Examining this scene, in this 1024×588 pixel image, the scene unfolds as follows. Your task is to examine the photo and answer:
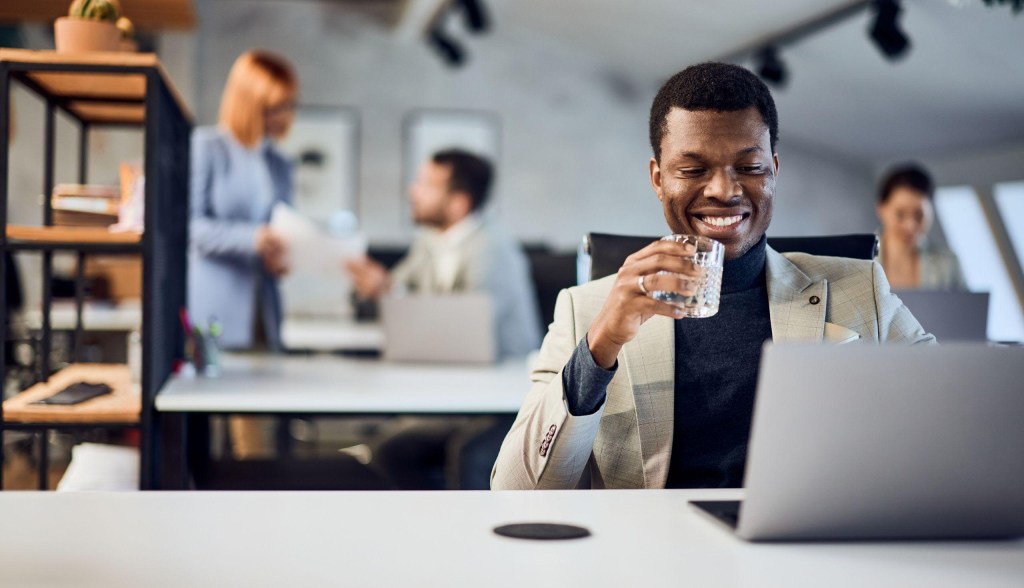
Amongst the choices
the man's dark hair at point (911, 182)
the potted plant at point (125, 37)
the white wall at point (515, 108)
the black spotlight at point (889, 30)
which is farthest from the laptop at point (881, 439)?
the white wall at point (515, 108)

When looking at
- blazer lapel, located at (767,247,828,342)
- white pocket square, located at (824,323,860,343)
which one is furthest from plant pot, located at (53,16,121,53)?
white pocket square, located at (824,323,860,343)

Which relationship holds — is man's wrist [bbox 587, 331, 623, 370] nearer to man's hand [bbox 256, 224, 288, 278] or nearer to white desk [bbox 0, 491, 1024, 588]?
white desk [bbox 0, 491, 1024, 588]

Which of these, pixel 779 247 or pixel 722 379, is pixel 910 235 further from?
pixel 722 379

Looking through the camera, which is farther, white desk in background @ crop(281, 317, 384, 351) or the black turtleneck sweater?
white desk in background @ crop(281, 317, 384, 351)

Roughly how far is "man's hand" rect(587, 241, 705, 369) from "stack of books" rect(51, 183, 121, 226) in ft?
4.94

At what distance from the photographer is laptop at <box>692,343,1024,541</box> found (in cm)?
89

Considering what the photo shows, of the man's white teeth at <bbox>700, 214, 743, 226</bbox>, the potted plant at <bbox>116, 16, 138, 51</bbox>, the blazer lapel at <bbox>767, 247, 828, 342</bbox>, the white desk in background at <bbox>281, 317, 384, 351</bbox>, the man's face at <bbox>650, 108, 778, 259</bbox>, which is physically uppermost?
the potted plant at <bbox>116, 16, 138, 51</bbox>

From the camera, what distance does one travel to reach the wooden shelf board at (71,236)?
2191 mm

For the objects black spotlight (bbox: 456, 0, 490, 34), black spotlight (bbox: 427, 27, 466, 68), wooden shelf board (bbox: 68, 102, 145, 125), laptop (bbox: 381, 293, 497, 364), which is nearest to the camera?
wooden shelf board (bbox: 68, 102, 145, 125)

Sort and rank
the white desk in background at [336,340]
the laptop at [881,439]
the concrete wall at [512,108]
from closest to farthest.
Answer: the laptop at [881,439] → the white desk in background at [336,340] → the concrete wall at [512,108]

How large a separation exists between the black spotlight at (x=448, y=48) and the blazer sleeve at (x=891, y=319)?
6.06 metres

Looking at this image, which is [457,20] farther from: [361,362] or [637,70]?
[361,362]

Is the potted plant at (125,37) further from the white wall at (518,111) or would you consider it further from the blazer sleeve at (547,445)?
the white wall at (518,111)

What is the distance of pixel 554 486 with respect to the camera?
136 cm
